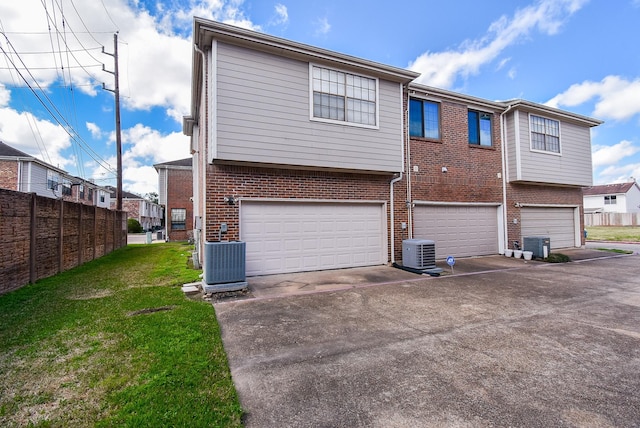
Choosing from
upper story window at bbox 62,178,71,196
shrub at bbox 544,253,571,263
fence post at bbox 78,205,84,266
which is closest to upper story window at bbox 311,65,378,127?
shrub at bbox 544,253,571,263

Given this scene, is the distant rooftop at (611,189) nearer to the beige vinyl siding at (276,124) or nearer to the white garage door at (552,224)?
the white garage door at (552,224)

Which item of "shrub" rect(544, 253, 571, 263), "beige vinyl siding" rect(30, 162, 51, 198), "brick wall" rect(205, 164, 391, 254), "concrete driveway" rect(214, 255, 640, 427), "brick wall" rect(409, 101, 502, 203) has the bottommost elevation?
"concrete driveway" rect(214, 255, 640, 427)

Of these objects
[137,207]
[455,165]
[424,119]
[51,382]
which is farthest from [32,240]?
[137,207]

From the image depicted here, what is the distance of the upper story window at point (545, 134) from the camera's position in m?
11.8

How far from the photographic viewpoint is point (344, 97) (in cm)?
830

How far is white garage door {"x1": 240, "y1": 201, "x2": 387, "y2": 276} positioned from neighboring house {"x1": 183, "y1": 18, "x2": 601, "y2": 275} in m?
0.03

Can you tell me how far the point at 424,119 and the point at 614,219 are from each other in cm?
3849

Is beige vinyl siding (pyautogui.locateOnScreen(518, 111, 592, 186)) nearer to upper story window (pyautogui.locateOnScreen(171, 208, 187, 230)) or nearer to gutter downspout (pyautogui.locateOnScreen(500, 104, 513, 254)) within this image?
gutter downspout (pyautogui.locateOnScreen(500, 104, 513, 254))

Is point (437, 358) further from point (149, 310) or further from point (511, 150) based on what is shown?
point (511, 150)

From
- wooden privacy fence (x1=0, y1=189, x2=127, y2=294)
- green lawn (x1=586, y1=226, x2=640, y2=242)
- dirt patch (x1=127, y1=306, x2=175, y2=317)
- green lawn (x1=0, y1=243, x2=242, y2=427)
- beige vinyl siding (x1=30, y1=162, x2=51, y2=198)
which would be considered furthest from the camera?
beige vinyl siding (x1=30, y1=162, x2=51, y2=198)

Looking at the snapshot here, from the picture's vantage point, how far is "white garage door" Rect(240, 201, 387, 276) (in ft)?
25.4

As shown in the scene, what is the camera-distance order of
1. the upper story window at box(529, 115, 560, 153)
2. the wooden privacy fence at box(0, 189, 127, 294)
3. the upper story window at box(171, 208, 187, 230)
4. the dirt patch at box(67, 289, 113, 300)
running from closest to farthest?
the dirt patch at box(67, 289, 113, 300) < the wooden privacy fence at box(0, 189, 127, 294) < the upper story window at box(529, 115, 560, 153) < the upper story window at box(171, 208, 187, 230)

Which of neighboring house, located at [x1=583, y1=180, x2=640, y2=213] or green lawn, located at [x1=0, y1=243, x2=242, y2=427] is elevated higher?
neighboring house, located at [x1=583, y1=180, x2=640, y2=213]

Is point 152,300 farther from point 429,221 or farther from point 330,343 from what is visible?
point 429,221
